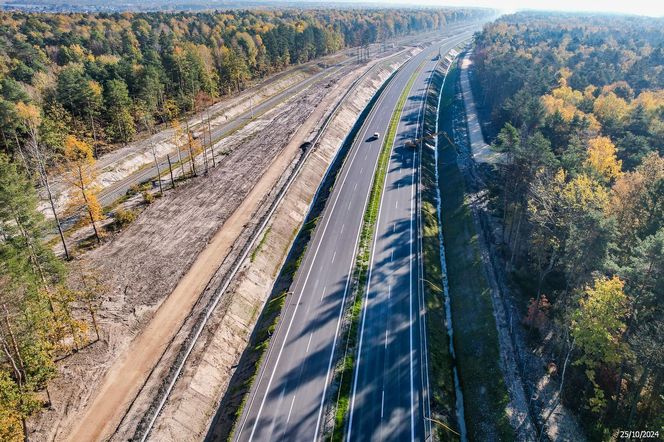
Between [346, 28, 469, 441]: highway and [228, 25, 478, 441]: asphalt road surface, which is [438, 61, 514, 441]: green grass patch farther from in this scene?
[228, 25, 478, 441]: asphalt road surface

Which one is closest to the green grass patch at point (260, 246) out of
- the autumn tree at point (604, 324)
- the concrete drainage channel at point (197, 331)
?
the concrete drainage channel at point (197, 331)

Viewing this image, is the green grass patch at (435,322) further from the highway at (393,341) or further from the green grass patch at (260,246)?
the green grass patch at (260,246)

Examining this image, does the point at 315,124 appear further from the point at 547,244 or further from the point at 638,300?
the point at 638,300

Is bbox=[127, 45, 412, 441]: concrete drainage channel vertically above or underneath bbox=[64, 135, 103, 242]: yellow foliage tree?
underneath

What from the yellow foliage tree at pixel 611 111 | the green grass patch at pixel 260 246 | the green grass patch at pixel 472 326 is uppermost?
the yellow foliage tree at pixel 611 111

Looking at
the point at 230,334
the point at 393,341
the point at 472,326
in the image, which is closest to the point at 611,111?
the point at 472,326

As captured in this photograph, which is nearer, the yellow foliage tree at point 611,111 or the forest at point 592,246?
the forest at point 592,246
